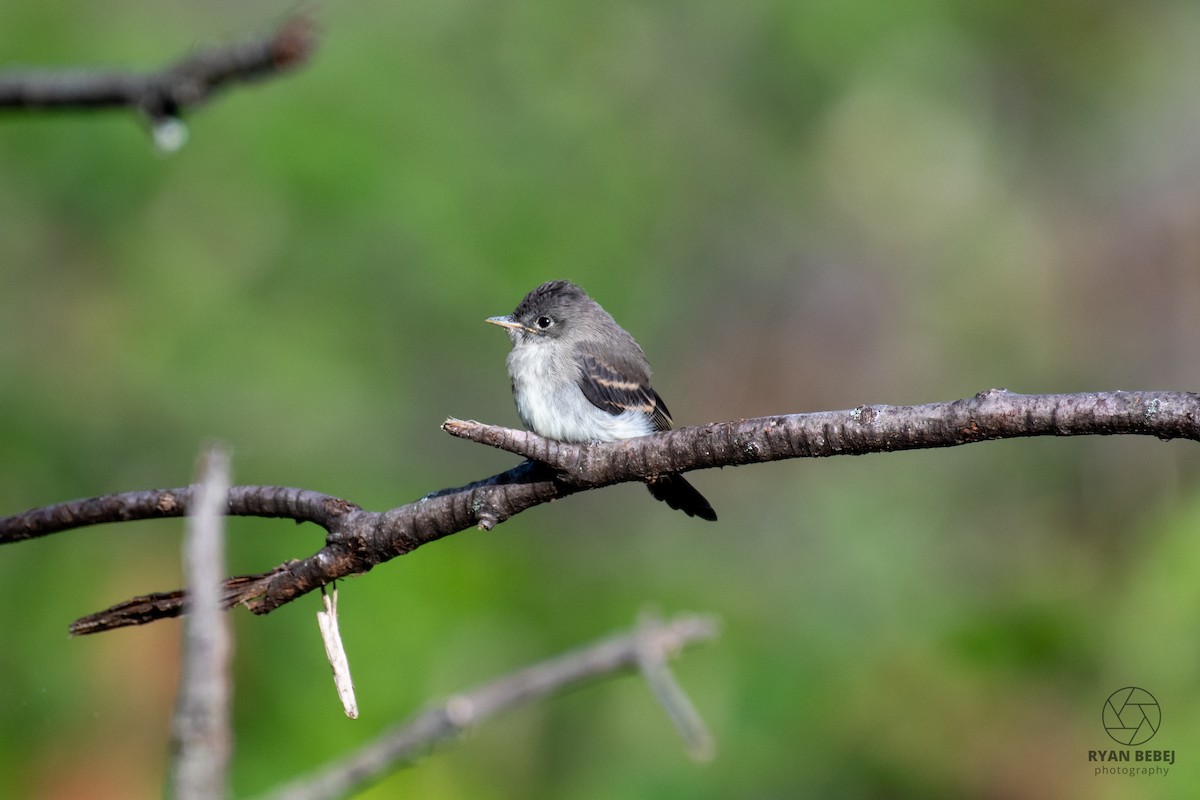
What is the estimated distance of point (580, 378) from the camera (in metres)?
4.47

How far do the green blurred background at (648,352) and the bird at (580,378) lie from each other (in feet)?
4.60

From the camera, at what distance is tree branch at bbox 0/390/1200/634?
6.89 feet

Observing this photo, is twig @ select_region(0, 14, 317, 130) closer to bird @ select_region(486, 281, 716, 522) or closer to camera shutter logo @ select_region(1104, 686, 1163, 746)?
bird @ select_region(486, 281, 716, 522)

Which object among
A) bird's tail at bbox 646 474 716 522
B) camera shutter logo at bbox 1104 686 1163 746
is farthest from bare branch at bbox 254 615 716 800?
camera shutter logo at bbox 1104 686 1163 746

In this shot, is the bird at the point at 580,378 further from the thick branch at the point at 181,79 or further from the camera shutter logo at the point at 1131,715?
the thick branch at the point at 181,79

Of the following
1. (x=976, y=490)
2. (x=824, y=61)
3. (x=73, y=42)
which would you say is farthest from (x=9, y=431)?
(x=824, y=61)

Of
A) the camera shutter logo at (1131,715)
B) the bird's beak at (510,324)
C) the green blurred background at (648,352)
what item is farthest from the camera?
the green blurred background at (648,352)

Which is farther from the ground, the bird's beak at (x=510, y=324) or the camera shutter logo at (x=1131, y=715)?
the bird's beak at (x=510, y=324)

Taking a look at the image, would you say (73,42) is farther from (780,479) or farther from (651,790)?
(780,479)

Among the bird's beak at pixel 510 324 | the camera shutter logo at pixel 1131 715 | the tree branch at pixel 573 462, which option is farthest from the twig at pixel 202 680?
the camera shutter logo at pixel 1131 715

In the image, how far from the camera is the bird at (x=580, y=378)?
4344mm

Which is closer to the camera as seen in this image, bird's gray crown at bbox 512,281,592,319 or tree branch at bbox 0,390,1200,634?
tree branch at bbox 0,390,1200,634

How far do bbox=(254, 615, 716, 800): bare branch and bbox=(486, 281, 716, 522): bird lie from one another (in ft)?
6.28

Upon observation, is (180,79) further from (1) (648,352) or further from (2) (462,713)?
(1) (648,352)
